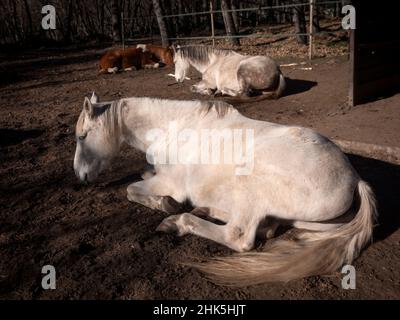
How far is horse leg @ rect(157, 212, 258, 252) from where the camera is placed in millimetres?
2875

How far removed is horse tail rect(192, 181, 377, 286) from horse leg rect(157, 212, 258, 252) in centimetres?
16

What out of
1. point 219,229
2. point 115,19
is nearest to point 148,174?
A: point 219,229

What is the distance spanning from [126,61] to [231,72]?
5.82 metres

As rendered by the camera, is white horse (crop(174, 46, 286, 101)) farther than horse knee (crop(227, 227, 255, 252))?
Yes

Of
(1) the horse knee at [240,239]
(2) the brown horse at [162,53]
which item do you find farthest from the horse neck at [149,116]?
(2) the brown horse at [162,53]

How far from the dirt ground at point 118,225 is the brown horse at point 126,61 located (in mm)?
5301

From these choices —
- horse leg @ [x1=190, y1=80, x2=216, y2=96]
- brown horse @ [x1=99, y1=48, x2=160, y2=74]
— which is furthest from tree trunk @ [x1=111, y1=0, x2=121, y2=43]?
horse leg @ [x1=190, y1=80, x2=216, y2=96]

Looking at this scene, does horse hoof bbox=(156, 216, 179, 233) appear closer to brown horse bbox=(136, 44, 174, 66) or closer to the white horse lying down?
the white horse lying down

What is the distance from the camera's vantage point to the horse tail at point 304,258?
2.57 metres

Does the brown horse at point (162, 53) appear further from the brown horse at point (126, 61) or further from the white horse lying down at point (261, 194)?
the white horse lying down at point (261, 194)

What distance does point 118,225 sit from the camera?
11.2ft

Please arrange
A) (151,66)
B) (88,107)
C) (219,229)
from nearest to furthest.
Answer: (219,229)
(88,107)
(151,66)

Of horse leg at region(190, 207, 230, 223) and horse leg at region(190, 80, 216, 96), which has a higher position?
horse leg at region(190, 80, 216, 96)

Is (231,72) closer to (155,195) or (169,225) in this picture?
(155,195)
